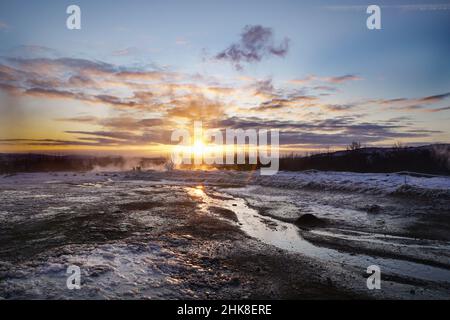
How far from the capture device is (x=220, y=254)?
29.7 ft

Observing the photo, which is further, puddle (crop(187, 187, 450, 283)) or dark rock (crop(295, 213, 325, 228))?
dark rock (crop(295, 213, 325, 228))

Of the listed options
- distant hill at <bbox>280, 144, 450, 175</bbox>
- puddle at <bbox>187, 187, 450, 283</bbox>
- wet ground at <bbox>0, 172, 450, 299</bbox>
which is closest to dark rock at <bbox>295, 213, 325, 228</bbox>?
wet ground at <bbox>0, 172, 450, 299</bbox>

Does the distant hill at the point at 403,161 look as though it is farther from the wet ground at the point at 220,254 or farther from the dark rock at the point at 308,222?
the dark rock at the point at 308,222

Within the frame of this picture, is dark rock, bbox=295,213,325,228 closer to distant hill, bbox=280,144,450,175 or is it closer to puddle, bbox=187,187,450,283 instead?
puddle, bbox=187,187,450,283

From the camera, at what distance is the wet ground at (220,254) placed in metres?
6.57

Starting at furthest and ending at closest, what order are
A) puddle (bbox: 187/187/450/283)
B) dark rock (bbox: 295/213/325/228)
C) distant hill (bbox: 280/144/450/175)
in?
distant hill (bbox: 280/144/450/175)
dark rock (bbox: 295/213/325/228)
puddle (bbox: 187/187/450/283)

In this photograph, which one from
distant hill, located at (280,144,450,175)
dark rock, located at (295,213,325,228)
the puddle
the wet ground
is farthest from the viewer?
distant hill, located at (280,144,450,175)

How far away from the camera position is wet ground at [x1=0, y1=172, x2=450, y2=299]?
259 inches

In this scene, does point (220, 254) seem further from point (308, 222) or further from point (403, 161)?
point (403, 161)

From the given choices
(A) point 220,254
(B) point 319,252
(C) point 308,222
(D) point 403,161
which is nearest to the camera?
(A) point 220,254

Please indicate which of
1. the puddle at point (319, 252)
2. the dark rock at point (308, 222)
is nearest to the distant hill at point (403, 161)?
the dark rock at point (308, 222)

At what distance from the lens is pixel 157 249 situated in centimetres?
947

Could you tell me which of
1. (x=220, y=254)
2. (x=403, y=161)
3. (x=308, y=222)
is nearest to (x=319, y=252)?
(x=220, y=254)
